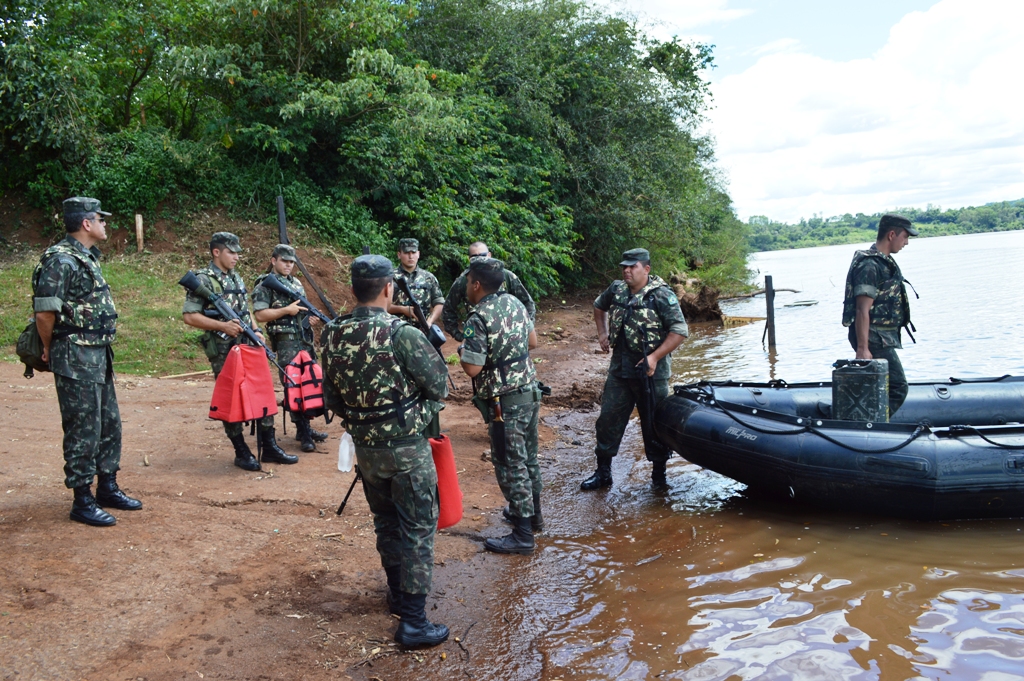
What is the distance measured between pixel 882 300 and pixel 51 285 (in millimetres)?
5833

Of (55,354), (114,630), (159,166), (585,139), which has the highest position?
(585,139)

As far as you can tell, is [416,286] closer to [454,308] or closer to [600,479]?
[454,308]

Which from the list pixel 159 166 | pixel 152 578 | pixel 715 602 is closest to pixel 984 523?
pixel 715 602

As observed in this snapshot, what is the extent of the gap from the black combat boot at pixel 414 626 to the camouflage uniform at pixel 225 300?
270 centimetres

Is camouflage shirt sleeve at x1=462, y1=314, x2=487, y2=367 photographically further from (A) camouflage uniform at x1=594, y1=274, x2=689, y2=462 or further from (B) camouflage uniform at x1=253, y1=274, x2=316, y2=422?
(B) camouflage uniform at x1=253, y1=274, x2=316, y2=422

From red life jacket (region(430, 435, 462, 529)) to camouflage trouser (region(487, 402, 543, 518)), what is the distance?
2.68ft

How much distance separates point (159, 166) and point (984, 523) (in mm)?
13126

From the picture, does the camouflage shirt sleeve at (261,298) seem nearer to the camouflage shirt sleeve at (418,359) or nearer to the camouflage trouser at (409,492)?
the camouflage trouser at (409,492)

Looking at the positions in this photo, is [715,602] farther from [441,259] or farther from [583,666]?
[441,259]

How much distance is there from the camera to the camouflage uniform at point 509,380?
4289 millimetres

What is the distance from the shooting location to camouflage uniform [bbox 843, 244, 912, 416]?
570 centimetres

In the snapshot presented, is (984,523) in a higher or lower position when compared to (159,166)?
lower

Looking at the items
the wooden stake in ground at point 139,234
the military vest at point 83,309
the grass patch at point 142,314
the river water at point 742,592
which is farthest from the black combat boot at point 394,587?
the wooden stake in ground at point 139,234

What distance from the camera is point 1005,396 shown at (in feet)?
20.4
